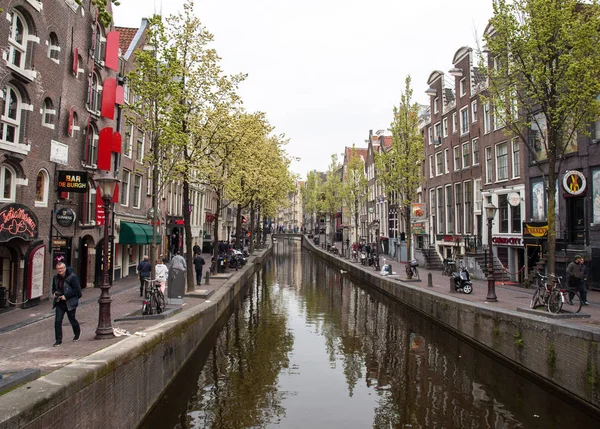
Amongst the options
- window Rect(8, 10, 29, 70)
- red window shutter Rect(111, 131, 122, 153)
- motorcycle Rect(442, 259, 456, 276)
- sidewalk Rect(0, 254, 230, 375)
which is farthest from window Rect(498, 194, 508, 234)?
window Rect(8, 10, 29, 70)

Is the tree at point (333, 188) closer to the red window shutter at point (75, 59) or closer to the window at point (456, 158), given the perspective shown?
the window at point (456, 158)

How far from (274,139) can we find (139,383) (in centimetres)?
3433

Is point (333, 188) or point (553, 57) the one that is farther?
point (333, 188)

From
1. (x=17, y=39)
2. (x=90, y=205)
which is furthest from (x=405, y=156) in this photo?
(x=17, y=39)

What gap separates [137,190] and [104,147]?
7211 millimetres

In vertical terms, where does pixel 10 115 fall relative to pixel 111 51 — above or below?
below

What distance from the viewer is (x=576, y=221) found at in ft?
71.5

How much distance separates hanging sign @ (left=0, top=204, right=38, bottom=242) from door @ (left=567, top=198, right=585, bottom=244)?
24364 mm

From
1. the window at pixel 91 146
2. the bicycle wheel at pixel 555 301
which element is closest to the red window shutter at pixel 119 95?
the window at pixel 91 146

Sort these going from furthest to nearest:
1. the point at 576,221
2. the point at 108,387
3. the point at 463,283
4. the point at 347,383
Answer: the point at 576,221 → the point at 463,283 → the point at 347,383 → the point at 108,387

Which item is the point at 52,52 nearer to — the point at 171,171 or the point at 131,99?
the point at 171,171

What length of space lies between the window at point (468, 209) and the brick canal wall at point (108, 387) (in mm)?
25748

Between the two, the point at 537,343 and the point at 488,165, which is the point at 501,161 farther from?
the point at 537,343

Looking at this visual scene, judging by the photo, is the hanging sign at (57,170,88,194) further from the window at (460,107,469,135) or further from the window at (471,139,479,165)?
the window at (460,107,469,135)
